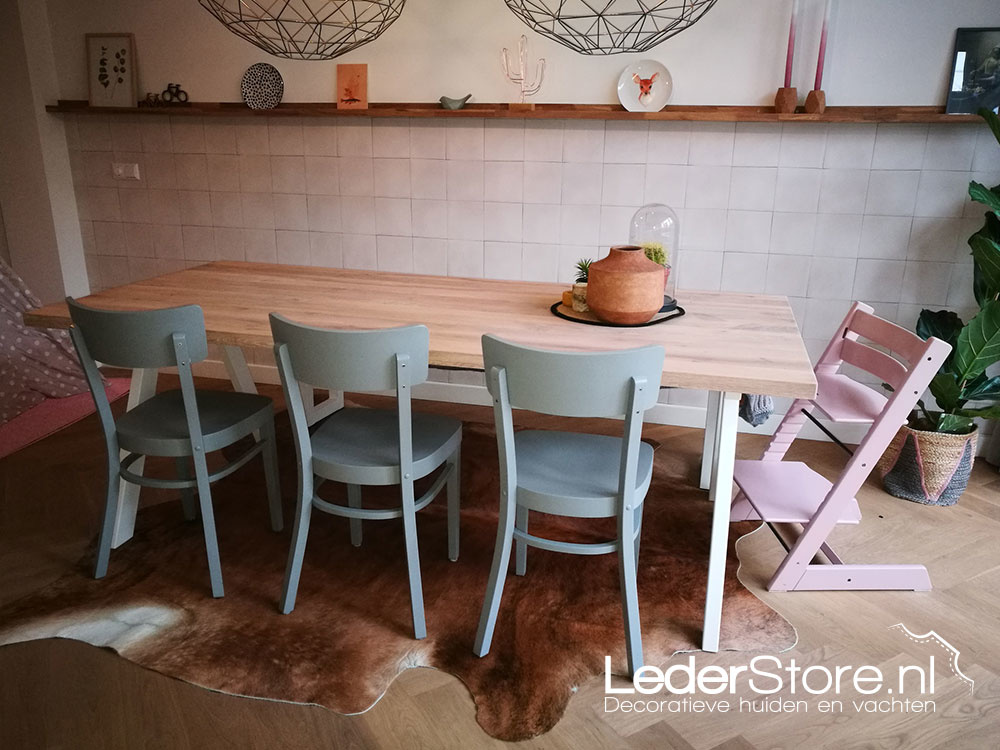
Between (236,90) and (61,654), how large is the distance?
2839 millimetres

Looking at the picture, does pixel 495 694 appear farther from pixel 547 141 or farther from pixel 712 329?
pixel 547 141

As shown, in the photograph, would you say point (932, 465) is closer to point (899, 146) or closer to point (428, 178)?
point (899, 146)

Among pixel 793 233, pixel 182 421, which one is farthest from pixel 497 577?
pixel 793 233

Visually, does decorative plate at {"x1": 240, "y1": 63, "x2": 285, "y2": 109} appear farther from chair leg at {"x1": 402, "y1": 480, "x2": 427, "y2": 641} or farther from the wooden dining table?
chair leg at {"x1": 402, "y1": 480, "x2": 427, "y2": 641}

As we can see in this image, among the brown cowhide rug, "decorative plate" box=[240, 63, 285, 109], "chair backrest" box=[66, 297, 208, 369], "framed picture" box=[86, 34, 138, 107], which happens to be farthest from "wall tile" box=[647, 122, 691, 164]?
"framed picture" box=[86, 34, 138, 107]

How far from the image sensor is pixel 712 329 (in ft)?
7.11

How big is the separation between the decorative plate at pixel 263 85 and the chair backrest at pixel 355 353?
2243mm

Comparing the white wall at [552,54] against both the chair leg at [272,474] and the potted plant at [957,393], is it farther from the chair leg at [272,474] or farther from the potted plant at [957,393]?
the chair leg at [272,474]

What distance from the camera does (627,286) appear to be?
2.10 metres

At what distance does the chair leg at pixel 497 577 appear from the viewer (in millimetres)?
1866

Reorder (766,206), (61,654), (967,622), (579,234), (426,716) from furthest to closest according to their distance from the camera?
1. (579,234)
2. (766,206)
3. (967,622)
4. (61,654)
5. (426,716)

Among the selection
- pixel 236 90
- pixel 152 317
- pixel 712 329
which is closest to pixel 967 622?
pixel 712 329

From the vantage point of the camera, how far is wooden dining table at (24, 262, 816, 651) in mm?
1847

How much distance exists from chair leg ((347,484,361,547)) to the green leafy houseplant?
6.84 feet
